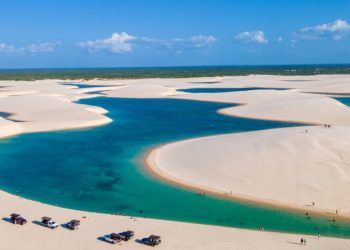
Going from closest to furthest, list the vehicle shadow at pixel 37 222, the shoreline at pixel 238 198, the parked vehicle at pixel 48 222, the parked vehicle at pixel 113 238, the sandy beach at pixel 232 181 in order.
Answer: the parked vehicle at pixel 113 238, the sandy beach at pixel 232 181, the parked vehicle at pixel 48 222, the vehicle shadow at pixel 37 222, the shoreline at pixel 238 198

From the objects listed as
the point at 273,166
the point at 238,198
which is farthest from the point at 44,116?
the point at 238,198

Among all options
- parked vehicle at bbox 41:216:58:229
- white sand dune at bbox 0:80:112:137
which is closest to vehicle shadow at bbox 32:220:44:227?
parked vehicle at bbox 41:216:58:229

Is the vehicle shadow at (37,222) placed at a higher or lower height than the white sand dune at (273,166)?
lower

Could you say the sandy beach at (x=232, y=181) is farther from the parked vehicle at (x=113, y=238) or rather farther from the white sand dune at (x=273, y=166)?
the parked vehicle at (x=113, y=238)

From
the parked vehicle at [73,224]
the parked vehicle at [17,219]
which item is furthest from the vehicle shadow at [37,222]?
the parked vehicle at [73,224]

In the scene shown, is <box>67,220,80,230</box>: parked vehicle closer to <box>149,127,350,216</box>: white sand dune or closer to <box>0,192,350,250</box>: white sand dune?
<box>0,192,350,250</box>: white sand dune

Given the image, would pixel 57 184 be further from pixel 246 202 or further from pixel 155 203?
pixel 246 202
